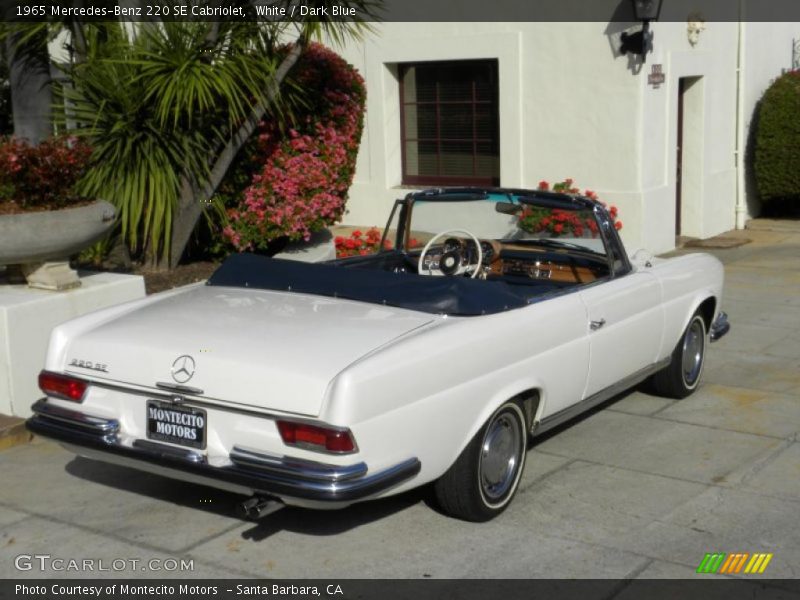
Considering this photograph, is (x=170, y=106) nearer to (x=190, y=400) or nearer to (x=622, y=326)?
(x=622, y=326)

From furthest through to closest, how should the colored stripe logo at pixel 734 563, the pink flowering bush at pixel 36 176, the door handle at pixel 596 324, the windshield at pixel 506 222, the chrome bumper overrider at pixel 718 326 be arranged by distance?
the chrome bumper overrider at pixel 718 326 < the pink flowering bush at pixel 36 176 < the windshield at pixel 506 222 < the door handle at pixel 596 324 < the colored stripe logo at pixel 734 563

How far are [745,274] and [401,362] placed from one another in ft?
25.6

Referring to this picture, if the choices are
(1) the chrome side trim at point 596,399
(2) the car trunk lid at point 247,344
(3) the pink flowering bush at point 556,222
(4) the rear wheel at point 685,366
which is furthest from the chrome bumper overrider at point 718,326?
(2) the car trunk lid at point 247,344

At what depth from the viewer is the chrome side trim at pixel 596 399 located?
Result: 579cm

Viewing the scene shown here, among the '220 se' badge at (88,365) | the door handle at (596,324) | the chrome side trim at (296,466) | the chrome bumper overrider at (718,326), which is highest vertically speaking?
the '220 se' badge at (88,365)

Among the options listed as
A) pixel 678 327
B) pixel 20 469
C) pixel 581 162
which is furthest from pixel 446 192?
pixel 581 162

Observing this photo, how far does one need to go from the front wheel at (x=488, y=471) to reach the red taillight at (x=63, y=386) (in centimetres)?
167

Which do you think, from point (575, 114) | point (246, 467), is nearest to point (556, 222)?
point (246, 467)

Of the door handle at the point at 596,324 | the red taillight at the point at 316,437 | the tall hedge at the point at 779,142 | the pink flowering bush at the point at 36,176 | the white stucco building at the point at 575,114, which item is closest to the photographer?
the red taillight at the point at 316,437

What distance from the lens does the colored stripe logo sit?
4824mm

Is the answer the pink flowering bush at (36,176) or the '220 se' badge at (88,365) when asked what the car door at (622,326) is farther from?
the pink flowering bush at (36,176)

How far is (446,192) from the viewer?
22.9 feet

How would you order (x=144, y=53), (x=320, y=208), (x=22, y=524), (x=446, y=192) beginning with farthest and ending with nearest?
(x=320, y=208)
(x=144, y=53)
(x=446, y=192)
(x=22, y=524)

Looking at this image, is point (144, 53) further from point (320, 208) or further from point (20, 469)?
point (20, 469)
